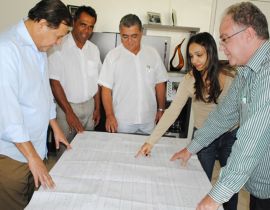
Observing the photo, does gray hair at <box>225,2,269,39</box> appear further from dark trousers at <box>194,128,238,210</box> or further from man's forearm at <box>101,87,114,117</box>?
man's forearm at <box>101,87,114,117</box>

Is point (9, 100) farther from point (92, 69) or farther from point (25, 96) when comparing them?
point (92, 69)

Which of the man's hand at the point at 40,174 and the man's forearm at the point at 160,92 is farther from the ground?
the man's hand at the point at 40,174

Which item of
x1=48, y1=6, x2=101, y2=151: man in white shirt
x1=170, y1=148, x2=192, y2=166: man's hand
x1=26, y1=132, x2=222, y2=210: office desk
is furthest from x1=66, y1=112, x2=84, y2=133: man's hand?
x1=170, y1=148, x2=192, y2=166: man's hand

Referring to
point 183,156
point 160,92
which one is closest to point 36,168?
point 183,156

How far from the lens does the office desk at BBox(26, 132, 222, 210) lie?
3.71 feet

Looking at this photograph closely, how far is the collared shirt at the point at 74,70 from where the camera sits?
7.68 ft

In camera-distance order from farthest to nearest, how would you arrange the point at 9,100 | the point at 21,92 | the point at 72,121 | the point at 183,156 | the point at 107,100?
the point at 107,100
the point at 72,121
the point at 183,156
the point at 21,92
the point at 9,100

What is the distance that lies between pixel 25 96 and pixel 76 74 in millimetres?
1074

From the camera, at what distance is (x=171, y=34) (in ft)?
12.6

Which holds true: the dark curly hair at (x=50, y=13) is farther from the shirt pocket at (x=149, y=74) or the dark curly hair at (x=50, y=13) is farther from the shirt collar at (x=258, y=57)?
the shirt pocket at (x=149, y=74)

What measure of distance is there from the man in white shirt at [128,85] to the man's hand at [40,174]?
107cm

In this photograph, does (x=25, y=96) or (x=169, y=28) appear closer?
(x=25, y=96)

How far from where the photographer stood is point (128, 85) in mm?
2361

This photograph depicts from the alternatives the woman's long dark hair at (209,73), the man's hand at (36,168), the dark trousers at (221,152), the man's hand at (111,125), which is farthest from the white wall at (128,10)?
the man's hand at (36,168)
